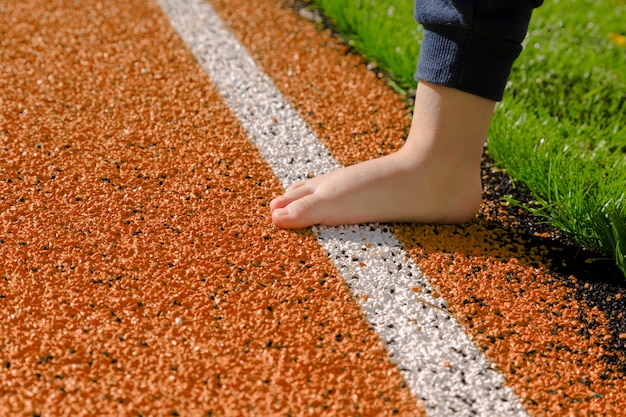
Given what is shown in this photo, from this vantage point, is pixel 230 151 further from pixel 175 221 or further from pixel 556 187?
pixel 556 187

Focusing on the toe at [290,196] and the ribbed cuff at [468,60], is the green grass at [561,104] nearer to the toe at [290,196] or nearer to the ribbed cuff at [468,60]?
the ribbed cuff at [468,60]

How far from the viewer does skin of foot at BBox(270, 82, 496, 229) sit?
1810 mm

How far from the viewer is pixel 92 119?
2.20 meters

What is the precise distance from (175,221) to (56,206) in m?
0.32

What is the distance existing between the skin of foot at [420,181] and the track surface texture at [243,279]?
5 cm

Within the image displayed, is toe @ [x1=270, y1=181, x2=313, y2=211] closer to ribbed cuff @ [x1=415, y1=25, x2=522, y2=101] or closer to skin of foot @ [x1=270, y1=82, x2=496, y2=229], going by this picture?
skin of foot @ [x1=270, y1=82, x2=496, y2=229]

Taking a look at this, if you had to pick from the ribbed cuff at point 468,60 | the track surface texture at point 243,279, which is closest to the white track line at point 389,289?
the track surface texture at point 243,279

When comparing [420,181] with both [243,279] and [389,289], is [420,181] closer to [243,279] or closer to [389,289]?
[389,289]

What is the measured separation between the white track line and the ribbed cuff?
0.43 m

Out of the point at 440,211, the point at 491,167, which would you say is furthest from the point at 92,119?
the point at 491,167

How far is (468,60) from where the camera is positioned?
68.6 inches

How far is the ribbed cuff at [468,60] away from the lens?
1728 millimetres

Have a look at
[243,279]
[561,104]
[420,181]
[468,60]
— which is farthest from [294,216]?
[561,104]

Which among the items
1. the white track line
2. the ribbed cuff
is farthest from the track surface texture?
the ribbed cuff
